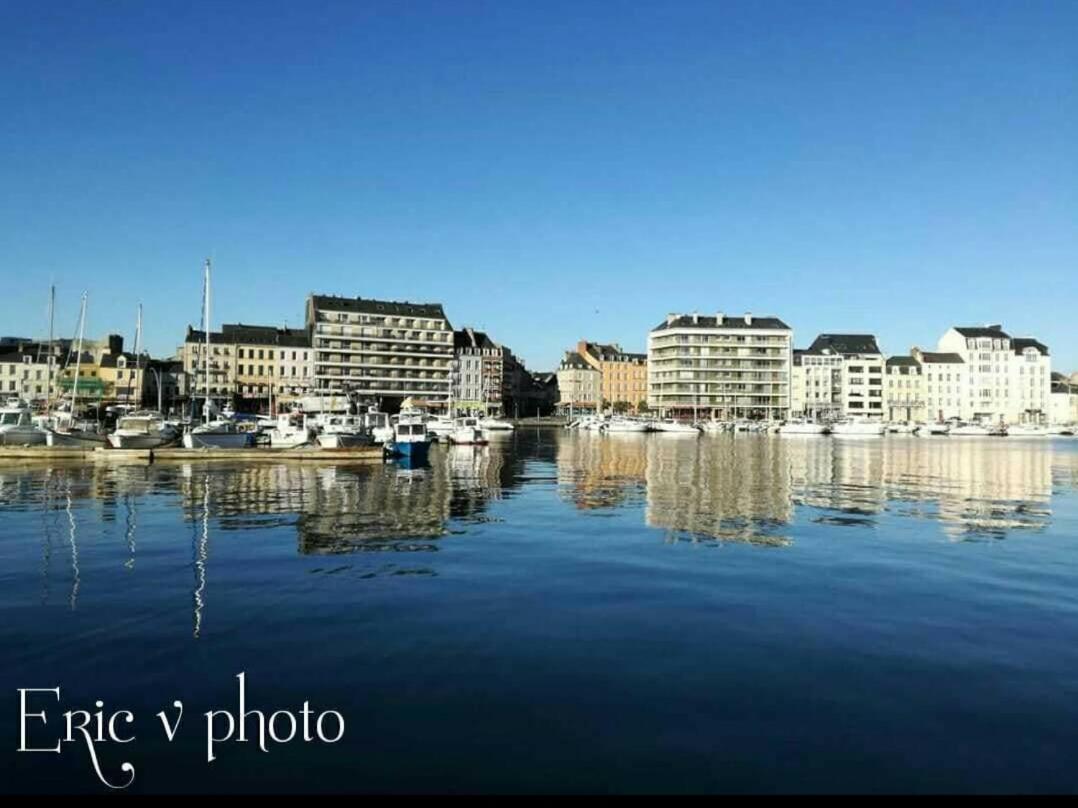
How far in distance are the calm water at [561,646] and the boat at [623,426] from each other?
125533mm

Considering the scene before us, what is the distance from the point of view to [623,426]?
→ 156750mm

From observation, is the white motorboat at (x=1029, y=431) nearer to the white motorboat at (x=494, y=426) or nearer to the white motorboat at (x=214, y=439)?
the white motorboat at (x=494, y=426)

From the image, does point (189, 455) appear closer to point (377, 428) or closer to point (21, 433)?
point (21, 433)

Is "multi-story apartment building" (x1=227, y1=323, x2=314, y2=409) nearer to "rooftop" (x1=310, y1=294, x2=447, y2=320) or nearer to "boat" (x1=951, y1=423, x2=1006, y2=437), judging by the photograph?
"rooftop" (x1=310, y1=294, x2=447, y2=320)

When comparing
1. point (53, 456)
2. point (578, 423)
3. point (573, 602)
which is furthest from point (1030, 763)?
point (578, 423)

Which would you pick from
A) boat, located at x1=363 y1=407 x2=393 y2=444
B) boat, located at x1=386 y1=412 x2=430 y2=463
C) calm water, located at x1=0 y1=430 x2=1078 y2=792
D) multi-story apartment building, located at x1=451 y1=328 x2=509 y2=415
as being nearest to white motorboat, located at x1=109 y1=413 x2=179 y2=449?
boat, located at x1=363 y1=407 x2=393 y2=444

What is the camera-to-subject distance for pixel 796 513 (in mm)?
29906

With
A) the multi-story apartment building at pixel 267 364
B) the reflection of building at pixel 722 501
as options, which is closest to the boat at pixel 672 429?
the multi-story apartment building at pixel 267 364

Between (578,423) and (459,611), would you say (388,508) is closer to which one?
(459,611)

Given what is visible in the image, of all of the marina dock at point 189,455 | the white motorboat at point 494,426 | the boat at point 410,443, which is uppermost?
the white motorboat at point 494,426

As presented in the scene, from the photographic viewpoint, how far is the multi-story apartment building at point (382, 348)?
577 ft

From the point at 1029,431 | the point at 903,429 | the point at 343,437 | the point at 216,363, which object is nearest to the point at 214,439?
the point at 343,437

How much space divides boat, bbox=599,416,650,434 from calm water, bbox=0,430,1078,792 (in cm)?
12553

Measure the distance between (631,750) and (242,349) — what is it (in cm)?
17403
